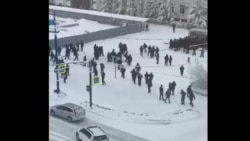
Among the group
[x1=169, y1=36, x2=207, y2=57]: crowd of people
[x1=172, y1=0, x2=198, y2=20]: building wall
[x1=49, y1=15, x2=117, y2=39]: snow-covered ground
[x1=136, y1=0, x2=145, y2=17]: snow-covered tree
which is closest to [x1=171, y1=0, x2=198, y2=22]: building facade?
[x1=172, y1=0, x2=198, y2=20]: building wall

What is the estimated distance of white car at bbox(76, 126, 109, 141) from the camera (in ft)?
7.38

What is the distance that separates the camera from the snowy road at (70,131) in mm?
2285

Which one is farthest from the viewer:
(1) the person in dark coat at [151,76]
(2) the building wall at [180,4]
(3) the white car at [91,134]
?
(1) the person in dark coat at [151,76]

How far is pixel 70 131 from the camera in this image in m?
2.47

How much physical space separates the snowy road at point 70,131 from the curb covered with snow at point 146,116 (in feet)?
0.35

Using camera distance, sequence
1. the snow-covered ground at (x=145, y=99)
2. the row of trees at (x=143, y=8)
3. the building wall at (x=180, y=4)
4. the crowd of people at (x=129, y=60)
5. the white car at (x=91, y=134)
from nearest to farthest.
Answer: the white car at (x=91, y=134)
the snow-covered ground at (x=145, y=99)
the building wall at (x=180, y=4)
the crowd of people at (x=129, y=60)
the row of trees at (x=143, y=8)

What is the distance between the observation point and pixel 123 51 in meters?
3.60

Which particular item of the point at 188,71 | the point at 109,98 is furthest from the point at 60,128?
the point at 188,71

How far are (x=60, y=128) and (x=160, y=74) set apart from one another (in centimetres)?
109

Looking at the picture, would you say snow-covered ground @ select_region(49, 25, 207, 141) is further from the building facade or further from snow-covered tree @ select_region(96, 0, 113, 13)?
snow-covered tree @ select_region(96, 0, 113, 13)

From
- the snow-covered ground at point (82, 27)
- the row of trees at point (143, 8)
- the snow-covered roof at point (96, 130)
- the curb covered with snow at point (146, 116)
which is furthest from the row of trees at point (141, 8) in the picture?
the snow-covered roof at point (96, 130)

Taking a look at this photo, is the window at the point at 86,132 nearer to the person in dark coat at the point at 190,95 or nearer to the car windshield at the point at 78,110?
the car windshield at the point at 78,110

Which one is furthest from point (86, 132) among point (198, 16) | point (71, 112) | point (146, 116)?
point (198, 16)
